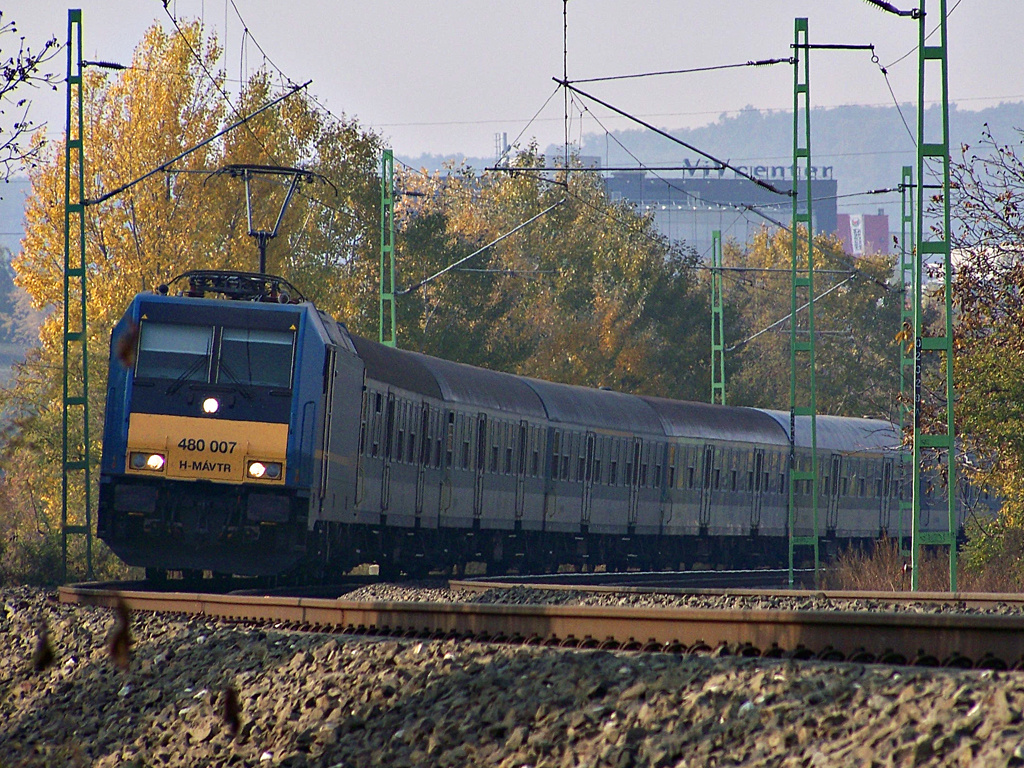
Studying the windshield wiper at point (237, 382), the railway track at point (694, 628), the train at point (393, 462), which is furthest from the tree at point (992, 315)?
the railway track at point (694, 628)

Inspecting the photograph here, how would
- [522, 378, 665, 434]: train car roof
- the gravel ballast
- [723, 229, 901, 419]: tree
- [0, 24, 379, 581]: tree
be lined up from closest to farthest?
1. the gravel ballast
2. [522, 378, 665, 434]: train car roof
3. [0, 24, 379, 581]: tree
4. [723, 229, 901, 419]: tree

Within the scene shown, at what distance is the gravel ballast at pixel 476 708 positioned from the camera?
632 cm

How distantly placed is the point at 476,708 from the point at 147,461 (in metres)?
9.73

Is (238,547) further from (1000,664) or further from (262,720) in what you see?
(1000,664)

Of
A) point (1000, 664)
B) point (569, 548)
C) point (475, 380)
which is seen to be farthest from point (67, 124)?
point (1000, 664)

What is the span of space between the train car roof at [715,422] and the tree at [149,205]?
1273 cm

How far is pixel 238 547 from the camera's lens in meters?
17.2

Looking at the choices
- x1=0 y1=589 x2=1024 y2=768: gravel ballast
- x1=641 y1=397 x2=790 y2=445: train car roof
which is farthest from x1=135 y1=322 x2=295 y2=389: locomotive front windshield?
x1=641 y1=397 x2=790 y2=445: train car roof

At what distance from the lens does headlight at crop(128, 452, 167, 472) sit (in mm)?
16984

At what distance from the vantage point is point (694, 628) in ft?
28.9

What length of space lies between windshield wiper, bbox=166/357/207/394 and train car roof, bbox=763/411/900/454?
70.1 ft

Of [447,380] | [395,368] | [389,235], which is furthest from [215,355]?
[389,235]

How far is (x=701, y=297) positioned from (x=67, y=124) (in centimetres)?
5101

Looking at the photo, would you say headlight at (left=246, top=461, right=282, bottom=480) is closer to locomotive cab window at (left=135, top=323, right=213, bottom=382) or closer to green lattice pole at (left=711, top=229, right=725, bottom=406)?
locomotive cab window at (left=135, top=323, right=213, bottom=382)
